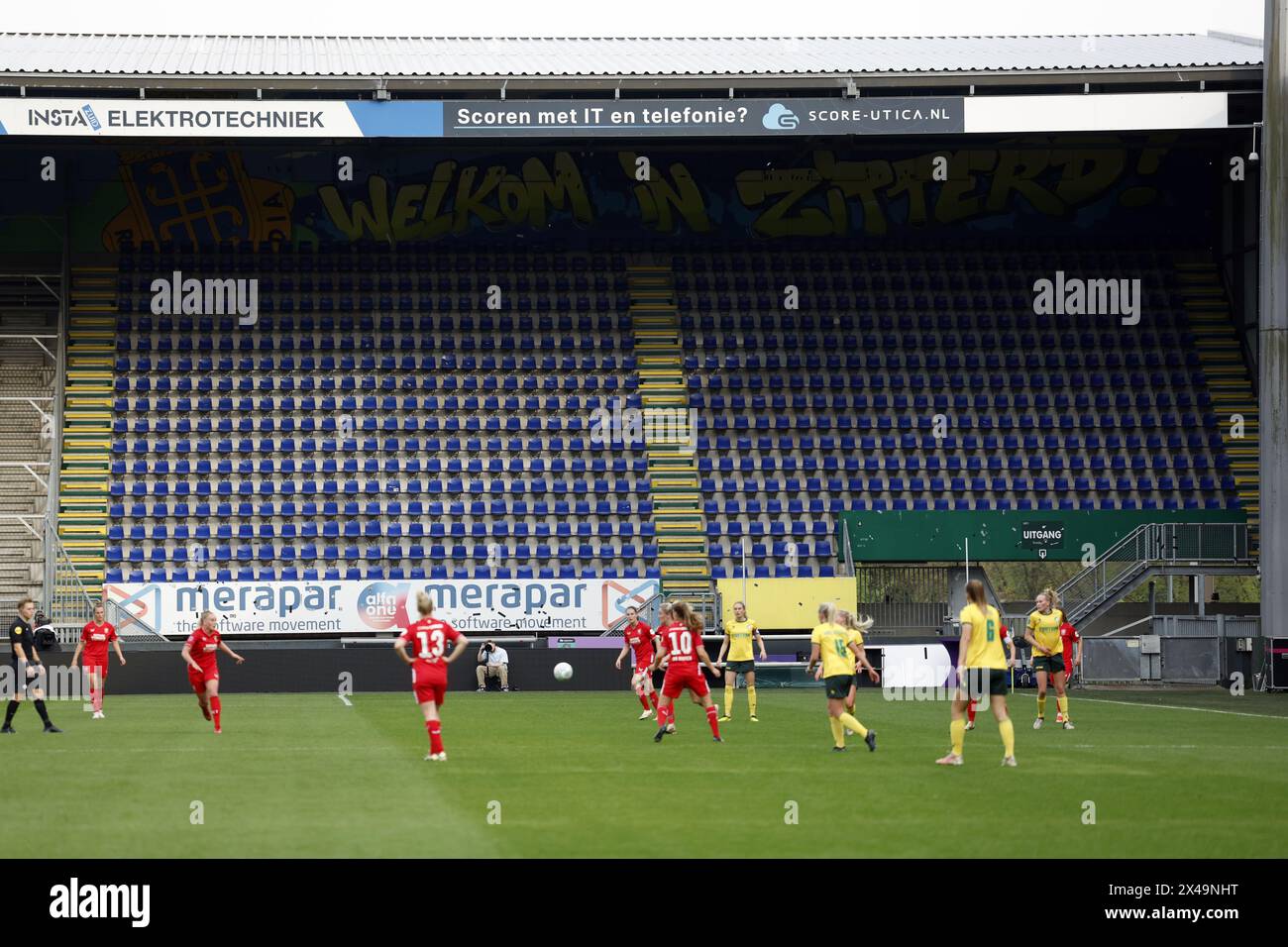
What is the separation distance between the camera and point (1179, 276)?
51.1m

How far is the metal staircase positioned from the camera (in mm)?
43531

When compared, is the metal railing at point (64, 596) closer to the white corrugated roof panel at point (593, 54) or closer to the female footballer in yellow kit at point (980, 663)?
the white corrugated roof panel at point (593, 54)

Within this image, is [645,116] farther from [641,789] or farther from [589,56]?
[641,789]

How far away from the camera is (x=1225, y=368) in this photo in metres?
49.2

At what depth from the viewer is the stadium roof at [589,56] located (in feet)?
140

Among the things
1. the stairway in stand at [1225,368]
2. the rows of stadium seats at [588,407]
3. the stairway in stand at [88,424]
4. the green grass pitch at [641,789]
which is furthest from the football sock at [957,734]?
the stairway in stand at [1225,368]

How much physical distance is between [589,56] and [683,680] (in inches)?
1139

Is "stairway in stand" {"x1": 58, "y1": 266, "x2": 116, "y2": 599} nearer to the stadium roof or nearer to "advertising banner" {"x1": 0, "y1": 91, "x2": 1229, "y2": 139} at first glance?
the stadium roof

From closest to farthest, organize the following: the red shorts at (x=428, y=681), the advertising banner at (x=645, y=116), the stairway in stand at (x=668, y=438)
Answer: the red shorts at (x=428, y=681) < the advertising banner at (x=645, y=116) < the stairway in stand at (x=668, y=438)

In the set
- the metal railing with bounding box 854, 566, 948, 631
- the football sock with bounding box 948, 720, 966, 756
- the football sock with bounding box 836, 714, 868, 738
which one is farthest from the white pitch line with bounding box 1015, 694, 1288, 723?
the football sock with bounding box 948, 720, 966, 756

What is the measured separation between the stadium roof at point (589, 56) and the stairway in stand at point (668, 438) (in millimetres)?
6830
